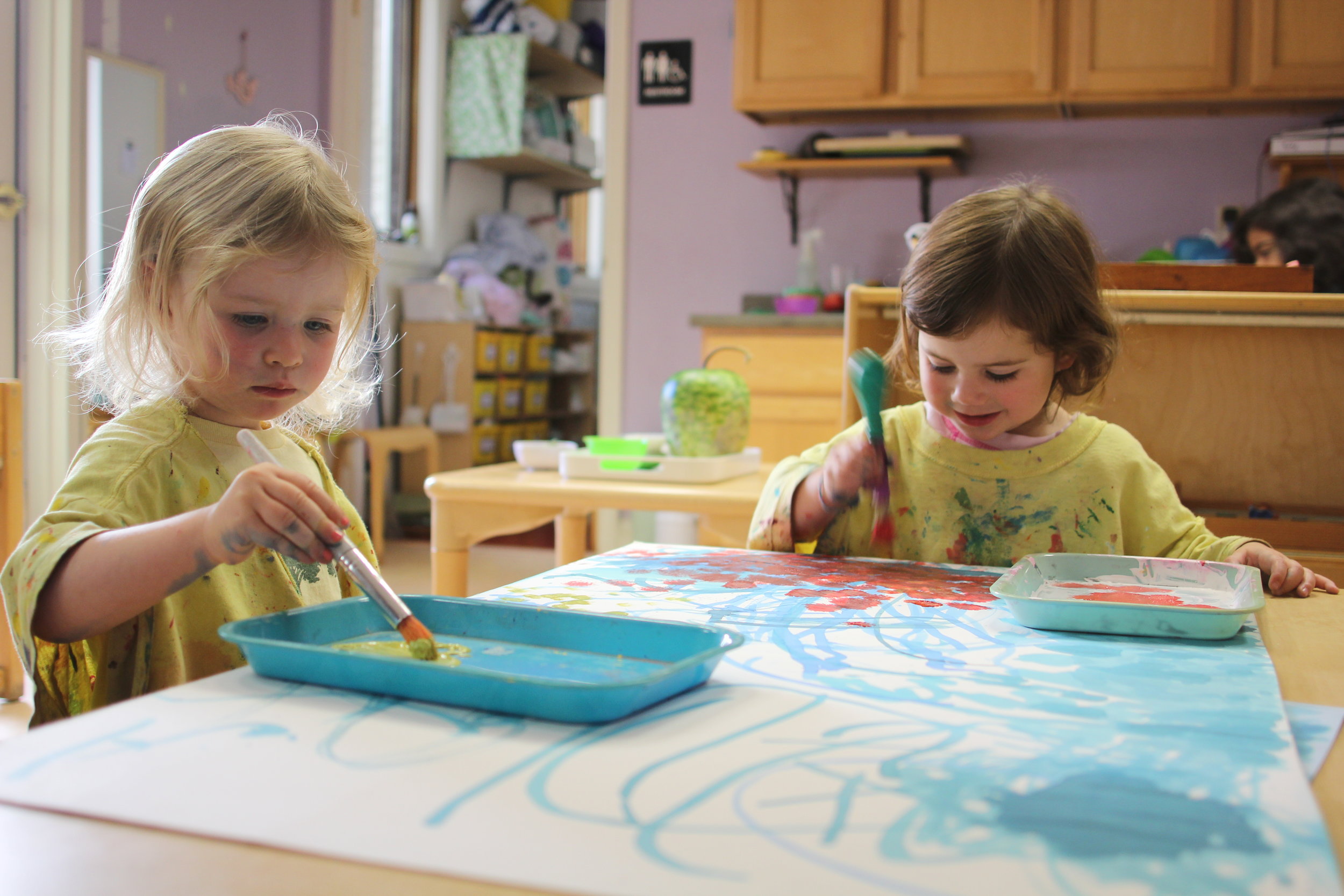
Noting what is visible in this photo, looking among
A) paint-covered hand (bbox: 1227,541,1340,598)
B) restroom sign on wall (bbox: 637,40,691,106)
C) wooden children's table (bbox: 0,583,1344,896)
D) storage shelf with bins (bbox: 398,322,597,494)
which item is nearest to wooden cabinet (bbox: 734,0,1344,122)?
restroom sign on wall (bbox: 637,40,691,106)

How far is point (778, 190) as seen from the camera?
11.3 ft

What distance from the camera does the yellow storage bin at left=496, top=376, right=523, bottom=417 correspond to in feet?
15.8

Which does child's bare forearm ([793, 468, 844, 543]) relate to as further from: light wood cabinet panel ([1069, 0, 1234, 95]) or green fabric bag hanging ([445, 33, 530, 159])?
green fabric bag hanging ([445, 33, 530, 159])

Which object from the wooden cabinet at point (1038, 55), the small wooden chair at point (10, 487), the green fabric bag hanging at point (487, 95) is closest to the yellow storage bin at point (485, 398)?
the green fabric bag hanging at point (487, 95)

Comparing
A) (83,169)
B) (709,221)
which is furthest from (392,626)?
(709,221)

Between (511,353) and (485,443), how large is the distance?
0.47 m

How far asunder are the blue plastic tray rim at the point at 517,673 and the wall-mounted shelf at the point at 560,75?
4.66 metres

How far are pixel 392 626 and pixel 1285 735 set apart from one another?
1.55 feet

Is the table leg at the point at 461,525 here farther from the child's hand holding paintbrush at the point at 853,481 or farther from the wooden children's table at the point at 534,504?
the child's hand holding paintbrush at the point at 853,481

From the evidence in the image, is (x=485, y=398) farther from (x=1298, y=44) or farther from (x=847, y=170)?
(x=1298, y=44)

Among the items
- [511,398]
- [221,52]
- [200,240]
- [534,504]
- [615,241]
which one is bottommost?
[534,504]

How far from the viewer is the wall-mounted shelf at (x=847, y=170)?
3.11 meters

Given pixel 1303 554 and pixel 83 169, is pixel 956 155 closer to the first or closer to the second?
pixel 1303 554

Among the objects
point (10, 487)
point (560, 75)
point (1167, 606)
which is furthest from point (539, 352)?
point (1167, 606)
